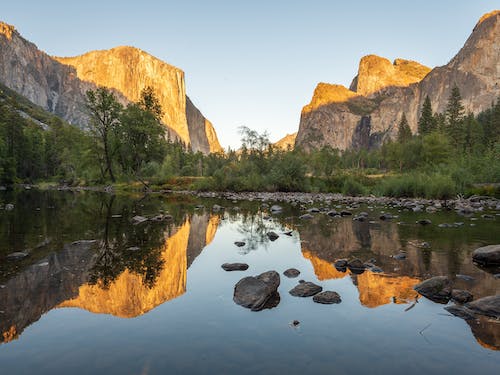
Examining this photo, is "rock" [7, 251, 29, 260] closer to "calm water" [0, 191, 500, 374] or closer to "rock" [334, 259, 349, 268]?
"calm water" [0, 191, 500, 374]

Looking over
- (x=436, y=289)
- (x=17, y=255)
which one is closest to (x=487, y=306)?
(x=436, y=289)

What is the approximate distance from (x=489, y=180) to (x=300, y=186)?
61.2 feet

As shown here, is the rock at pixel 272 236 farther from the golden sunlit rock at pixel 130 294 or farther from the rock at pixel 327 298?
the rock at pixel 327 298

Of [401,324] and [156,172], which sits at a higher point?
[156,172]

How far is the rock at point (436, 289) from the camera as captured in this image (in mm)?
5934

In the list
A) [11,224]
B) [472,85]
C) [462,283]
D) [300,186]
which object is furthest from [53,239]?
[472,85]

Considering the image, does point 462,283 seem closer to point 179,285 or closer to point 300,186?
point 179,285

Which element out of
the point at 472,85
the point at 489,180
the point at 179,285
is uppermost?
Result: the point at 472,85

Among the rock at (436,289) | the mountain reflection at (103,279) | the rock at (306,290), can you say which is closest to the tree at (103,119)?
the mountain reflection at (103,279)

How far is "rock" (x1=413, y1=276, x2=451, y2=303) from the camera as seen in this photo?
19.5 ft

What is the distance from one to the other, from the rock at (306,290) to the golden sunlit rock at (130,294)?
7.38ft

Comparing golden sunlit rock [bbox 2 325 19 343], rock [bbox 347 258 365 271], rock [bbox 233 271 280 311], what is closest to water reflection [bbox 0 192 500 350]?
golden sunlit rock [bbox 2 325 19 343]

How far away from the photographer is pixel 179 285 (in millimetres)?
6785

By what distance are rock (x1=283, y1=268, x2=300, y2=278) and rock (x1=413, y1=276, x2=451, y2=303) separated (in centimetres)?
249
